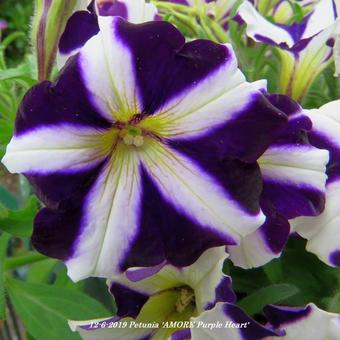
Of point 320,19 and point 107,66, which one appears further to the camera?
point 320,19

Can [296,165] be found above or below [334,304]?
above

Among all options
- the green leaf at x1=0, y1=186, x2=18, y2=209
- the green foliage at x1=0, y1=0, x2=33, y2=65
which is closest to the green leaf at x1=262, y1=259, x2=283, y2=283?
the green leaf at x1=0, y1=186, x2=18, y2=209

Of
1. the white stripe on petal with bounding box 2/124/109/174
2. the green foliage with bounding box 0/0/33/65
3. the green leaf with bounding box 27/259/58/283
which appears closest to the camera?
the white stripe on petal with bounding box 2/124/109/174

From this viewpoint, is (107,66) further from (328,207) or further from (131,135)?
(328,207)

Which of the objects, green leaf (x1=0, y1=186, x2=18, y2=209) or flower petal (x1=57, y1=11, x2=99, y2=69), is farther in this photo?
green leaf (x1=0, y1=186, x2=18, y2=209)

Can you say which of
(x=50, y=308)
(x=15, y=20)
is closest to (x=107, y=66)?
(x=50, y=308)

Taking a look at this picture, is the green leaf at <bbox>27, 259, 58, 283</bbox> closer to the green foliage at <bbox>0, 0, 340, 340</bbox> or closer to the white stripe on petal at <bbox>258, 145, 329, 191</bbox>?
the green foliage at <bbox>0, 0, 340, 340</bbox>

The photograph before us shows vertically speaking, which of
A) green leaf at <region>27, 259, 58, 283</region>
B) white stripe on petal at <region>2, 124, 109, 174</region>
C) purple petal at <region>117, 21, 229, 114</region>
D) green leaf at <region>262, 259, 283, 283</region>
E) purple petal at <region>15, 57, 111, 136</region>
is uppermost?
purple petal at <region>117, 21, 229, 114</region>

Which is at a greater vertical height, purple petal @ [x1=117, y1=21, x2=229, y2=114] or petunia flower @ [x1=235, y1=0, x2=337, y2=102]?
purple petal @ [x1=117, y1=21, x2=229, y2=114]
